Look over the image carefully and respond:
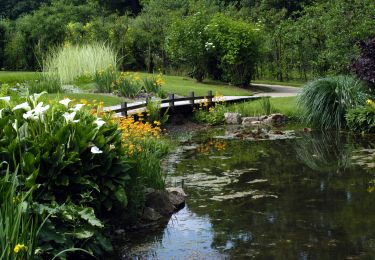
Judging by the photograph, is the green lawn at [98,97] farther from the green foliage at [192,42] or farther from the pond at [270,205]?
the green foliage at [192,42]

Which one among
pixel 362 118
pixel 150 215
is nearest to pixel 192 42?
pixel 362 118

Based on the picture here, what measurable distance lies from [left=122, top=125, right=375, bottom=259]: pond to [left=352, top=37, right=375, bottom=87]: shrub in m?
2.79

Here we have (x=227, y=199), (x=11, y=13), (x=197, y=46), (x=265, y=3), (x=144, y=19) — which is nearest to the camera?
(x=227, y=199)

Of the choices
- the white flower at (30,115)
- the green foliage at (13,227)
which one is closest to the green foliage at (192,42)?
the white flower at (30,115)

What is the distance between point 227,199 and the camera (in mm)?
8750

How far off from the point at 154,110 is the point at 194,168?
5512 mm

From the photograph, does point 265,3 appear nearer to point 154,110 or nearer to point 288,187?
point 154,110

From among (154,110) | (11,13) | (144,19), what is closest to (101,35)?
(144,19)

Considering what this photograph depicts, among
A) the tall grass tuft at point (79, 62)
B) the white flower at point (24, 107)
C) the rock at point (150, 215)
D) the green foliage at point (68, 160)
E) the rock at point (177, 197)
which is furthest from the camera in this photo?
the tall grass tuft at point (79, 62)

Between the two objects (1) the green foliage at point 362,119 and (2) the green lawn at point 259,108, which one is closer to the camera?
A: (1) the green foliage at point 362,119

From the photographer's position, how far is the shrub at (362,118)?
14.8m

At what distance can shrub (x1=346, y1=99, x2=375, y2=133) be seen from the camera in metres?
14.8

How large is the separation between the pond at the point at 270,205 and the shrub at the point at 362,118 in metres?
1.59

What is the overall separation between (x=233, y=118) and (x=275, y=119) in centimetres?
120
